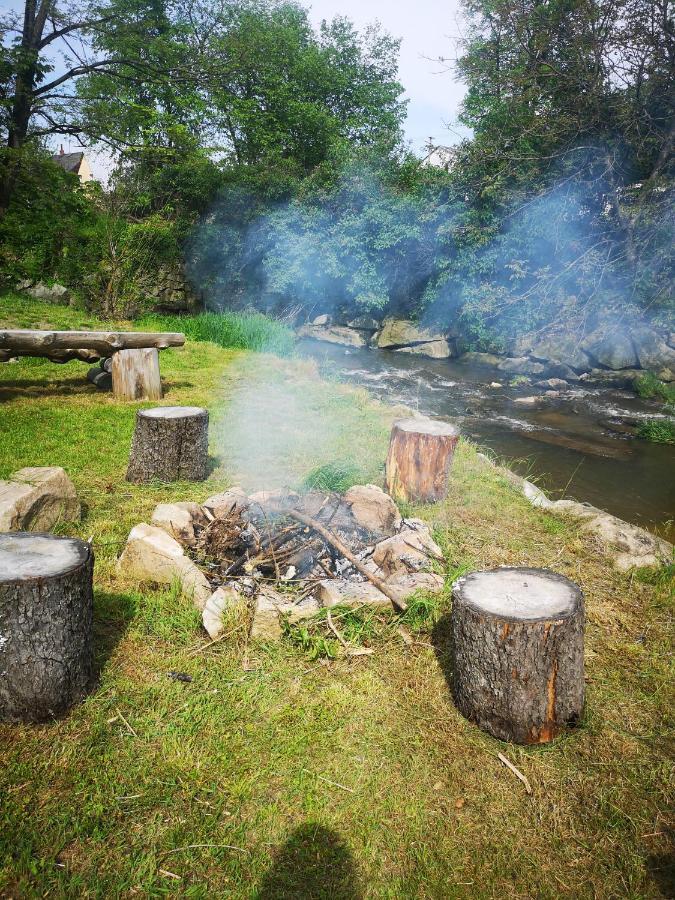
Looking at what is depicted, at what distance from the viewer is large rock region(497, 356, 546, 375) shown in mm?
13422

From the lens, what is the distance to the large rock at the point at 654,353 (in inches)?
469

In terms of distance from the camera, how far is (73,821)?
1.82 m

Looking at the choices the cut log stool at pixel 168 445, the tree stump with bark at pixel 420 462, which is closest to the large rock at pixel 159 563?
the cut log stool at pixel 168 445

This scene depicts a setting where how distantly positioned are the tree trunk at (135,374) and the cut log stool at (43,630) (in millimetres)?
5254

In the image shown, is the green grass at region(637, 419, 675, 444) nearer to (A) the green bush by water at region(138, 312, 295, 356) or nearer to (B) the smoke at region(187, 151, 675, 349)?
(B) the smoke at region(187, 151, 675, 349)

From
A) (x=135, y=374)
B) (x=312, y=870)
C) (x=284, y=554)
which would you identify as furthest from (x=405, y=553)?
(x=135, y=374)

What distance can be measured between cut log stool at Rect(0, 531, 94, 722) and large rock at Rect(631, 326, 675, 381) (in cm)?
1310

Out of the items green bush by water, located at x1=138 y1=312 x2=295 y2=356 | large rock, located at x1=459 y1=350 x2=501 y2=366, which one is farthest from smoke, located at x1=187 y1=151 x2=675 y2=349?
green bush by water, located at x1=138 y1=312 x2=295 y2=356

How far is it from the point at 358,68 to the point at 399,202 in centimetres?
1387

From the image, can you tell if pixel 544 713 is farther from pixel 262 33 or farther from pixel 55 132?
pixel 262 33

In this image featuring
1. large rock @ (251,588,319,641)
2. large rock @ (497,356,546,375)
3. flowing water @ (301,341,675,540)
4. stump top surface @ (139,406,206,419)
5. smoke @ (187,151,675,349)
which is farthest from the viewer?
large rock @ (497,356,546,375)

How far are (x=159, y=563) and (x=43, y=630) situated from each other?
3.34ft

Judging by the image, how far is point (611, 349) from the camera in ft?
42.0

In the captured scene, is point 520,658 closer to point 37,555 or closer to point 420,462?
point 37,555
